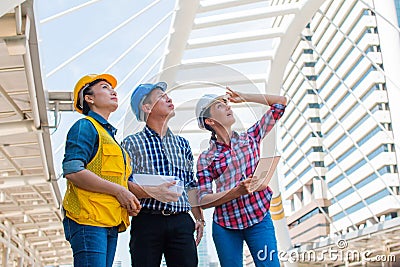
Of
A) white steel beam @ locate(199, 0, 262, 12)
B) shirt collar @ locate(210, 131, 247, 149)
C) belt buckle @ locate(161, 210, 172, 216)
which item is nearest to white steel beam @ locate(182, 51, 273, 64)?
white steel beam @ locate(199, 0, 262, 12)

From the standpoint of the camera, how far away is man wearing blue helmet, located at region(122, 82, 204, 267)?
260cm

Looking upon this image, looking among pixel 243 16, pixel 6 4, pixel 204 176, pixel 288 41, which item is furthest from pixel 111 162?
pixel 288 41

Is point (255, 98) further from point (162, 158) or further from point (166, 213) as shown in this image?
point (166, 213)

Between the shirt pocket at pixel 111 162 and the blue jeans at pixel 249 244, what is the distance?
689mm

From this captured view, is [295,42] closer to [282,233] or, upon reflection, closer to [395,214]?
[282,233]

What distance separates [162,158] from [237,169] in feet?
1.11

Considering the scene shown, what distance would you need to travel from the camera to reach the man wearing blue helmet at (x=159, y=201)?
102 inches

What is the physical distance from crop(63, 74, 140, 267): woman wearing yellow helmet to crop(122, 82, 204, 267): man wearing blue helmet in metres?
0.08

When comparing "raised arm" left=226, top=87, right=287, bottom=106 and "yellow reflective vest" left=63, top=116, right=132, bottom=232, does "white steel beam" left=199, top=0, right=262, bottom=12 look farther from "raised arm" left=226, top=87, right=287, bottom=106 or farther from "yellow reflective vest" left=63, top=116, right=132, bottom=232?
"yellow reflective vest" left=63, top=116, right=132, bottom=232

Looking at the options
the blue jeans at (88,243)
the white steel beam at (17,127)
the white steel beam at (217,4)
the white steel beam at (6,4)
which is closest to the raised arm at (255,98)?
the blue jeans at (88,243)

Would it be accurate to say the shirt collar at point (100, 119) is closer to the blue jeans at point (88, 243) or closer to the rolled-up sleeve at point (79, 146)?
the rolled-up sleeve at point (79, 146)

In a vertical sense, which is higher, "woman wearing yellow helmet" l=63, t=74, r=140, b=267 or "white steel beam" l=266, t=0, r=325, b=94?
"white steel beam" l=266, t=0, r=325, b=94

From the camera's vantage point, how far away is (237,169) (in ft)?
8.67

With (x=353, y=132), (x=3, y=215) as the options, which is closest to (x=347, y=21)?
(x=353, y=132)
